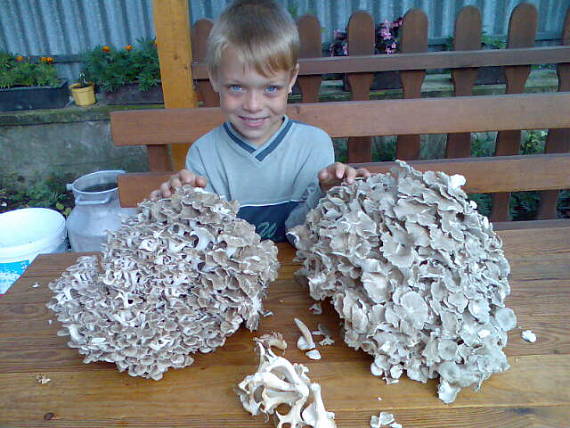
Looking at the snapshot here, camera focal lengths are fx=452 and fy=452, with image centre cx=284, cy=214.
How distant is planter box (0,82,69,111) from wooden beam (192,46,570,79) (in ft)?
8.54

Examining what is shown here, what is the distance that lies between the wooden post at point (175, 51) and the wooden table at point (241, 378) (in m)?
1.32

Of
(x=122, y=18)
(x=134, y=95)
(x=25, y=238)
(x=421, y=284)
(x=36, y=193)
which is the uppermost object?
(x=122, y=18)

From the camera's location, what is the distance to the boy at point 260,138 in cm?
152

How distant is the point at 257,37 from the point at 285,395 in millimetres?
1124

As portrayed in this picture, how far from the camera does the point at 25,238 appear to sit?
9.19 ft

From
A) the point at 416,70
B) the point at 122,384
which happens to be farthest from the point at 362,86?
the point at 122,384

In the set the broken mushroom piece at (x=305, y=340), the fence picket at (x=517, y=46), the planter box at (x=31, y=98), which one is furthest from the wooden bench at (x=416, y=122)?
the planter box at (x=31, y=98)

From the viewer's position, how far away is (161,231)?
3.42 feet

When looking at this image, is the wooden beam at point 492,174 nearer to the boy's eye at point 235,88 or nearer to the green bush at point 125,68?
the boy's eye at point 235,88

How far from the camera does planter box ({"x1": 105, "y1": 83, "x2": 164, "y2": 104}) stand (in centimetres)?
414

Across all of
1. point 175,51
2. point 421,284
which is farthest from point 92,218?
point 421,284

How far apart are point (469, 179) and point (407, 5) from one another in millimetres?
2985

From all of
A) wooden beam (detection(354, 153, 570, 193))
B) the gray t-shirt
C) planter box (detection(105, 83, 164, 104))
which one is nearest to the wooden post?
the gray t-shirt

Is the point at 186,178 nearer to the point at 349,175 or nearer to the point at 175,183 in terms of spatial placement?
the point at 175,183
